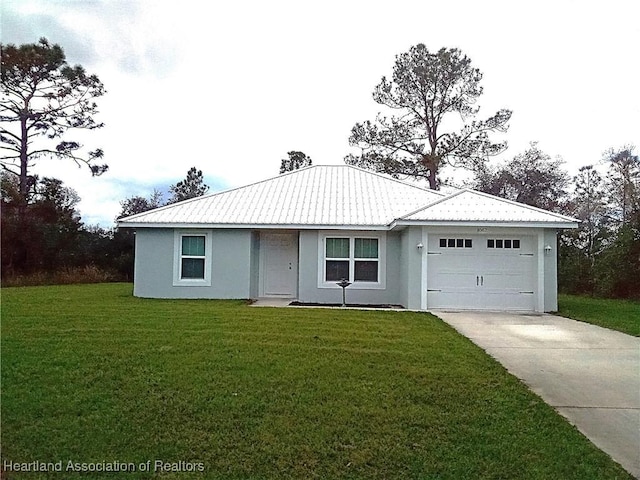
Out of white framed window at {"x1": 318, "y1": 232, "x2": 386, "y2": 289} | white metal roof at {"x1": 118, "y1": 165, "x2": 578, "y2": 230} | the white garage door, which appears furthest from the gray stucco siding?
the white garage door

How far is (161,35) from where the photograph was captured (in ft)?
25.9

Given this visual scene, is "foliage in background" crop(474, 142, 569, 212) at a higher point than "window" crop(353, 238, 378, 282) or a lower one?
higher

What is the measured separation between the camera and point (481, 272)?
14.0 meters

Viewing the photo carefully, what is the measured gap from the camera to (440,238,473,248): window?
551 inches

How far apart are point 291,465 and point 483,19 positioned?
383 inches

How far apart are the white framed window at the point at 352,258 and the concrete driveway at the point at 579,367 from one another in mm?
3466

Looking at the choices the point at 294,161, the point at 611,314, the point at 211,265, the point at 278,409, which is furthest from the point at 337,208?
the point at 294,161

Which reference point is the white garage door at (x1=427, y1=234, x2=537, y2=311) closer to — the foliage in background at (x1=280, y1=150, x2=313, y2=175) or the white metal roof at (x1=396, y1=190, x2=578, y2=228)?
the white metal roof at (x1=396, y1=190, x2=578, y2=228)

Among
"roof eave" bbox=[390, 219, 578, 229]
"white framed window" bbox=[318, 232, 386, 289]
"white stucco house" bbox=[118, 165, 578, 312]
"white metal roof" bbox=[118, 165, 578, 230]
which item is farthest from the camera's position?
"white framed window" bbox=[318, 232, 386, 289]

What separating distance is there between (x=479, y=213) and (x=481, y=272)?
1491 millimetres

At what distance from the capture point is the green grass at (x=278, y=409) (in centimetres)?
409

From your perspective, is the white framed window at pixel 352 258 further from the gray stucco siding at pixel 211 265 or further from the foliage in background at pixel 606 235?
the foliage in background at pixel 606 235

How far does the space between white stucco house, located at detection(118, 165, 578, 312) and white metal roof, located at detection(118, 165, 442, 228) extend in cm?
3

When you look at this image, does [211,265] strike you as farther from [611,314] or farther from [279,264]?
[611,314]
